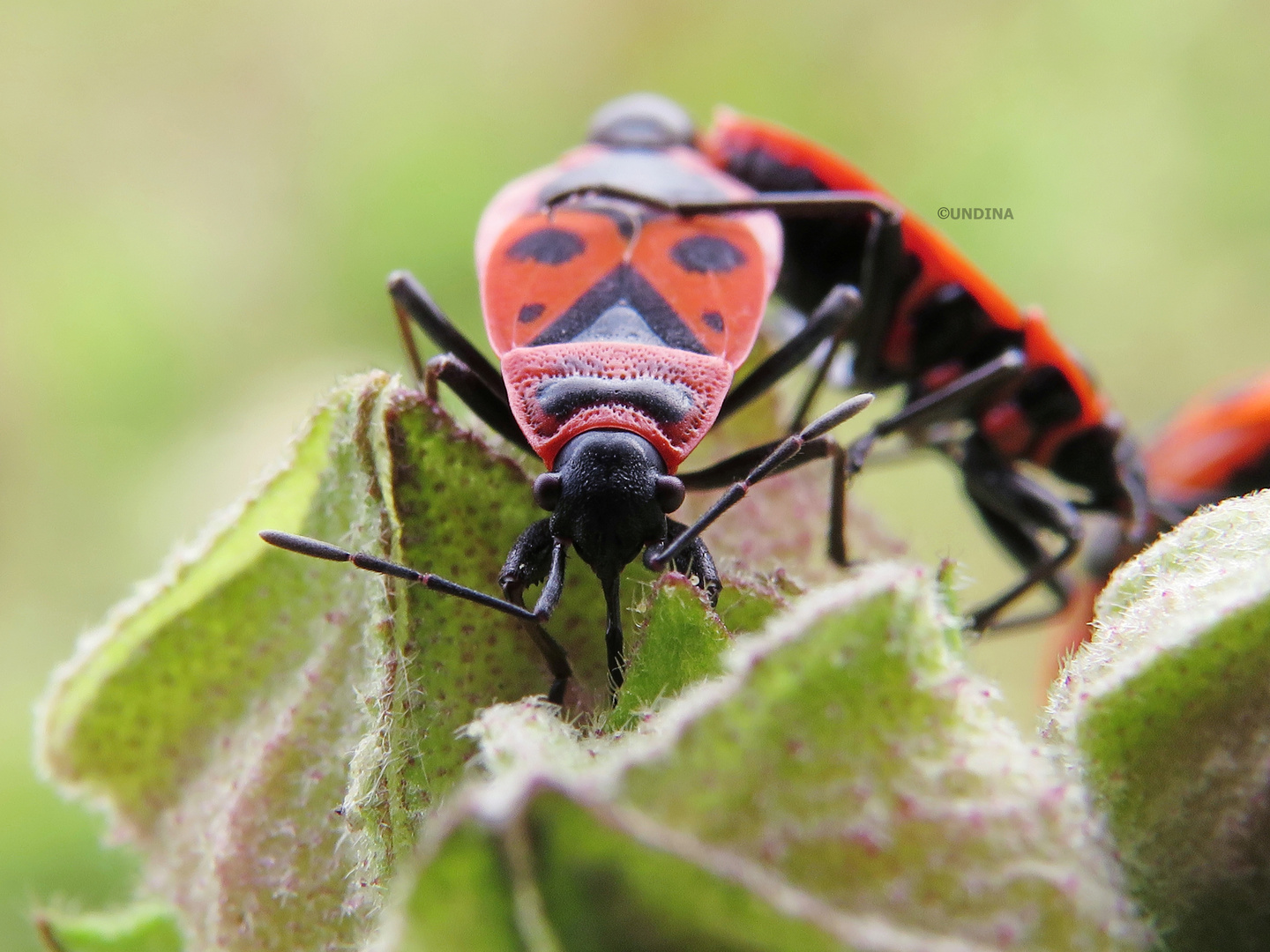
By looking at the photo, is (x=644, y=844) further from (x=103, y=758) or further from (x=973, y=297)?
(x=973, y=297)

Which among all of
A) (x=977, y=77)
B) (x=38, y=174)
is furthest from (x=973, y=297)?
(x=38, y=174)

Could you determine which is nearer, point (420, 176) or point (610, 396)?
point (610, 396)

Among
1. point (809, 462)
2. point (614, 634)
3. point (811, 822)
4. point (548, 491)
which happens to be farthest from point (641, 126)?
point (811, 822)

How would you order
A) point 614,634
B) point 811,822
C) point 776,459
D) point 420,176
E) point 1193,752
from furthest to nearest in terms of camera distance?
1. point 420,176
2. point 776,459
3. point 614,634
4. point 1193,752
5. point 811,822

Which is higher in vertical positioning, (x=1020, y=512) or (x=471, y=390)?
(x=471, y=390)

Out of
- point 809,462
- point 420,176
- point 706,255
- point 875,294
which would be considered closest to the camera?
point 809,462

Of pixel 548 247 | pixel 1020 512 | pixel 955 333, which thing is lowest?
pixel 1020 512

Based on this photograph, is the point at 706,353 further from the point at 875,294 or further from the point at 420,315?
the point at 875,294
